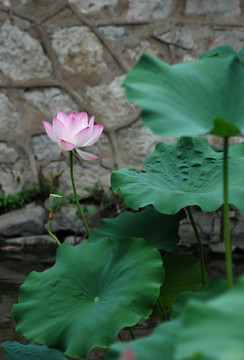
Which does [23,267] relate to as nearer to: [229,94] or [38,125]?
[38,125]

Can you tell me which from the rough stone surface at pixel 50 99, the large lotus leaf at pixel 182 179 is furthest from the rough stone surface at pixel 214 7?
the large lotus leaf at pixel 182 179

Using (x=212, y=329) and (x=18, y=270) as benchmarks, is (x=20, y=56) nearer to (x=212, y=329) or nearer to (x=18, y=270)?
(x=18, y=270)

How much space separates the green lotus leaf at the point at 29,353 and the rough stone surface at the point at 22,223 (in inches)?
87.0

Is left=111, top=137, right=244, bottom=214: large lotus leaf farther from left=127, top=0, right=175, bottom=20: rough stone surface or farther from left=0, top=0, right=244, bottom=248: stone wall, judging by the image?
left=127, top=0, right=175, bottom=20: rough stone surface

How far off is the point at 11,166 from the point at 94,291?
259 centimetres

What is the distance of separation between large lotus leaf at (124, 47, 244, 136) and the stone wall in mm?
2567

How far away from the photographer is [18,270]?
9.07 ft

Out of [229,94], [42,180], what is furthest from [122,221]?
[42,180]

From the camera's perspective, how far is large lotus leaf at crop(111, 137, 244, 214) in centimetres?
103

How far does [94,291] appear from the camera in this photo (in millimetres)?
960

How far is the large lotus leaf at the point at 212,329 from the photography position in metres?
0.45

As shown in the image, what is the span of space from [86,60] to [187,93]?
2.66m

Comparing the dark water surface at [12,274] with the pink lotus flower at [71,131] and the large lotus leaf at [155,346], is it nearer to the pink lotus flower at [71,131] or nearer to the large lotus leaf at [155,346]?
the pink lotus flower at [71,131]

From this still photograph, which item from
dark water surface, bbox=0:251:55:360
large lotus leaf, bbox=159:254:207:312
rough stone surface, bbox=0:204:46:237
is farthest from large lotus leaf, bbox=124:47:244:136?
rough stone surface, bbox=0:204:46:237
